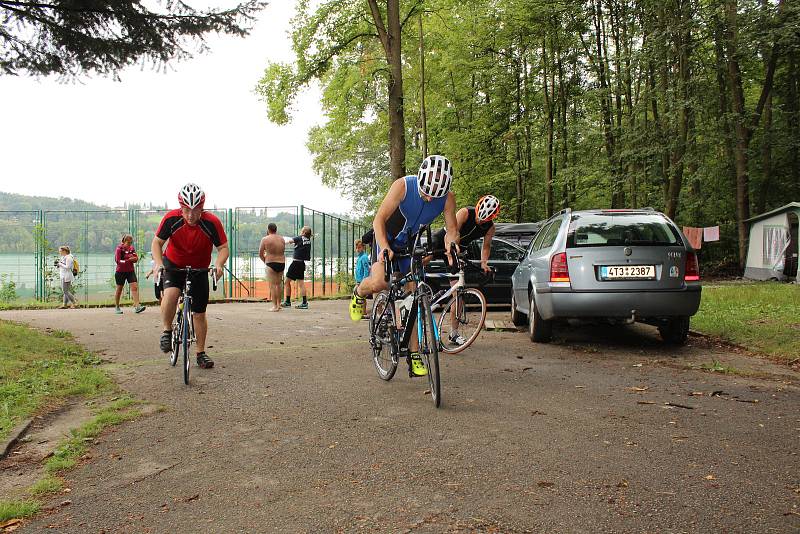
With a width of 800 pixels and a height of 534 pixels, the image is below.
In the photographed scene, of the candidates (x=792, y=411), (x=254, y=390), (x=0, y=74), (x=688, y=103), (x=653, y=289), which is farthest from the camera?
(x=688, y=103)

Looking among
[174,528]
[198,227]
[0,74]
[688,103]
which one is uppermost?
[688,103]

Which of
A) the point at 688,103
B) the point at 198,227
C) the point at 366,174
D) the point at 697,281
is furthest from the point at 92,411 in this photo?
the point at 366,174

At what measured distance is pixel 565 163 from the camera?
29266 mm

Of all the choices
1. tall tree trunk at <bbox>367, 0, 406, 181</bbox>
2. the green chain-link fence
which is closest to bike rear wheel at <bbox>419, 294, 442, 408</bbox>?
tall tree trunk at <bbox>367, 0, 406, 181</bbox>

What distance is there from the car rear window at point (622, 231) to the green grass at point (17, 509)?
644 centimetres

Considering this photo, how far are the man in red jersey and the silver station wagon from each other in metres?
3.90

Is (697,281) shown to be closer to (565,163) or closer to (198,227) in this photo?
(198,227)

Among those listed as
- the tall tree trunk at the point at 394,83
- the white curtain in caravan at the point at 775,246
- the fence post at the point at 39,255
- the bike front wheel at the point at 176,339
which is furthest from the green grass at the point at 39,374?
the white curtain in caravan at the point at 775,246

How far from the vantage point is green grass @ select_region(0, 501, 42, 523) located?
3.24 metres

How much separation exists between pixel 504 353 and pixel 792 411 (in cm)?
356

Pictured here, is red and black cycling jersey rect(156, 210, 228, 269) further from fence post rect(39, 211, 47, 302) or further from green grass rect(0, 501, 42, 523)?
fence post rect(39, 211, 47, 302)

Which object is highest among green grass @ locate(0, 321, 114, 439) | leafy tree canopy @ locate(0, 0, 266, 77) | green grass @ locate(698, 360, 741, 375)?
leafy tree canopy @ locate(0, 0, 266, 77)

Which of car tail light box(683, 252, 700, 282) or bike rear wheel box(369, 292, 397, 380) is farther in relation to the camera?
car tail light box(683, 252, 700, 282)

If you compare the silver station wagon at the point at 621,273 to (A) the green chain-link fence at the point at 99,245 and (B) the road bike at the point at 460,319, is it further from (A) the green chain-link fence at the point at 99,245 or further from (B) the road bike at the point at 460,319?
(A) the green chain-link fence at the point at 99,245
